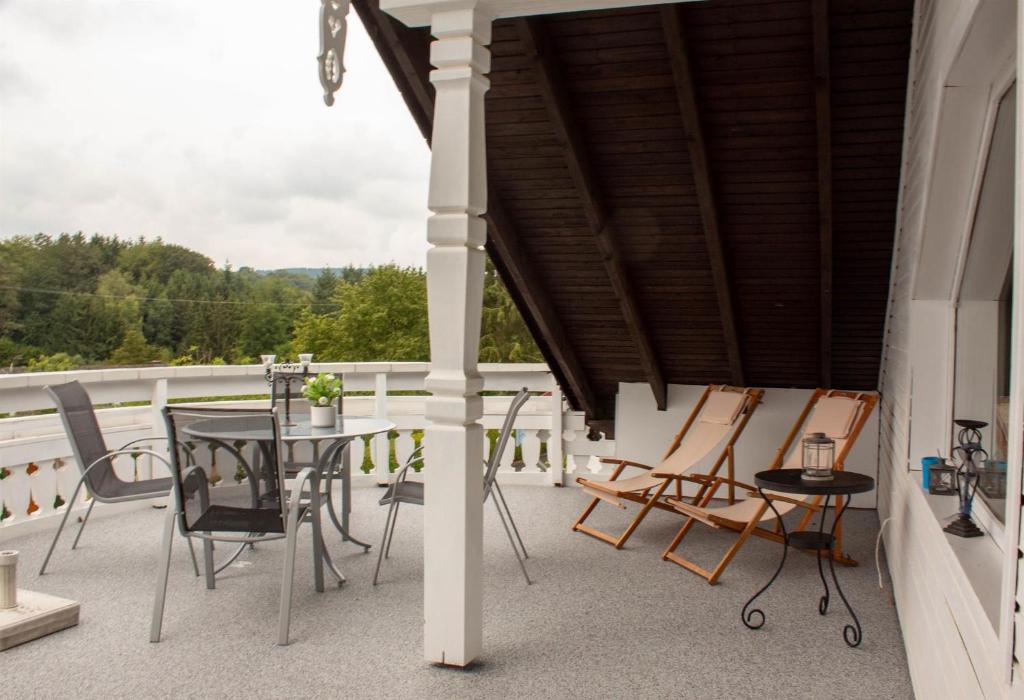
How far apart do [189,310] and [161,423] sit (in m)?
16.3

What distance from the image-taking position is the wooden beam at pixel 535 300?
5.77m

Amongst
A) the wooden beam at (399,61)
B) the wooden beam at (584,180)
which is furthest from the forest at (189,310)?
the wooden beam at (399,61)

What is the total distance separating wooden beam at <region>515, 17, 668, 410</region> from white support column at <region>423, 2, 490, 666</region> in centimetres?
120

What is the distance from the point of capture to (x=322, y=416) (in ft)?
16.3

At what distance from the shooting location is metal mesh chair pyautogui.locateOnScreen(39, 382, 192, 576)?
476 cm

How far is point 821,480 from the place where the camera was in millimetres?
3840

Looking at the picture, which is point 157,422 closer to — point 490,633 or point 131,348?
point 490,633

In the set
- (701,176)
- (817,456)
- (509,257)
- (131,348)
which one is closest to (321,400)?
(509,257)

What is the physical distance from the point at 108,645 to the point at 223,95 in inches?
1169

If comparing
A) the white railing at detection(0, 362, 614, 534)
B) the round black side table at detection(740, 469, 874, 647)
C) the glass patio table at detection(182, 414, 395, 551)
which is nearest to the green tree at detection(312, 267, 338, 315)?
the white railing at detection(0, 362, 614, 534)

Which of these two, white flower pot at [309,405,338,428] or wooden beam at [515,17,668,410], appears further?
white flower pot at [309,405,338,428]

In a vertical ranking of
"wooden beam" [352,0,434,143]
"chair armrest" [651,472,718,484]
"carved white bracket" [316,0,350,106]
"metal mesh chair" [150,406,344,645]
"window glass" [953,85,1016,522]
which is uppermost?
"wooden beam" [352,0,434,143]

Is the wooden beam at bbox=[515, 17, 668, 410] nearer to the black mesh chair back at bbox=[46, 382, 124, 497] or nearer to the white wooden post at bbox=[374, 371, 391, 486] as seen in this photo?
the white wooden post at bbox=[374, 371, 391, 486]

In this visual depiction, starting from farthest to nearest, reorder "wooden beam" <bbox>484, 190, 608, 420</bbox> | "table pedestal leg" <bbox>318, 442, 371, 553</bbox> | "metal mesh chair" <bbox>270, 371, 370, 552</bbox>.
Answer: "wooden beam" <bbox>484, 190, 608, 420</bbox> → "metal mesh chair" <bbox>270, 371, 370, 552</bbox> → "table pedestal leg" <bbox>318, 442, 371, 553</bbox>
